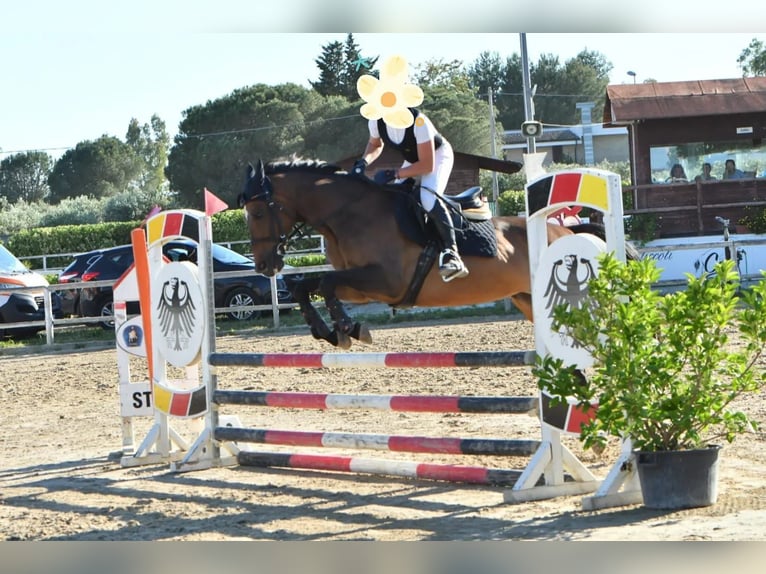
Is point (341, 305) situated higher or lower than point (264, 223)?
lower

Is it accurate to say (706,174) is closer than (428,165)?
No

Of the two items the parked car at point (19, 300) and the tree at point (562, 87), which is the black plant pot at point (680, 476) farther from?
the tree at point (562, 87)

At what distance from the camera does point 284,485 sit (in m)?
5.70

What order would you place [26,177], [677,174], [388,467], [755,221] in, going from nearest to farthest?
[388,467] < [755,221] < [677,174] < [26,177]

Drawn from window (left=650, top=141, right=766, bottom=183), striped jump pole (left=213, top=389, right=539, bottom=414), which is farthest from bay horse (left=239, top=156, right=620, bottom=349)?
window (left=650, top=141, right=766, bottom=183)

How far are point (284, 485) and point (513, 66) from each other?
2306 inches

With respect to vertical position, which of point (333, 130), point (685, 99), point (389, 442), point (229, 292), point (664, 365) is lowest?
point (389, 442)

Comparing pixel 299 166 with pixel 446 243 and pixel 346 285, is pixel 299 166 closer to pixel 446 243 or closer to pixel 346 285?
pixel 346 285

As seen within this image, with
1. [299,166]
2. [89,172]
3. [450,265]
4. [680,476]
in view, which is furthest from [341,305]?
[89,172]

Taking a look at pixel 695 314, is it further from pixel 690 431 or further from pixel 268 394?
pixel 268 394

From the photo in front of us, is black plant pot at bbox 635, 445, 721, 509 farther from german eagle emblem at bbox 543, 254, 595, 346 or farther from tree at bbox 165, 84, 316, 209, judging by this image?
tree at bbox 165, 84, 316, 209

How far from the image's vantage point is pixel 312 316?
18.7 feet

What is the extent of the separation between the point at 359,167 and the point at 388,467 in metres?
1.69

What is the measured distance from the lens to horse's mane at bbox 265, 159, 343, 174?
618cm
